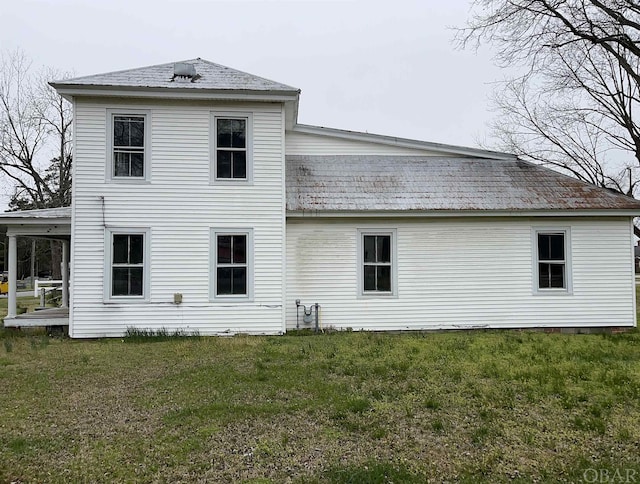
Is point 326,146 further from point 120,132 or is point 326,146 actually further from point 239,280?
point 120,132

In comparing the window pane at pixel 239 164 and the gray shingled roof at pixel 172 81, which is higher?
the gray shingled roof at pixel 172 81

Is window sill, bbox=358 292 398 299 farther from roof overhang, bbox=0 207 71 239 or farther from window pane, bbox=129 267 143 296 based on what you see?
roof overhang, bbox=0 207 71 239

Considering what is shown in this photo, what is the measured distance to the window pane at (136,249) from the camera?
38.0 ft

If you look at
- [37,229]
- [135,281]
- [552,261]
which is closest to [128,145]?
[135,281]

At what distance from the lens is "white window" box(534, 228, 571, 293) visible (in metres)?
12.8

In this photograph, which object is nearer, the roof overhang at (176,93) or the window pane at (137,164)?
the roof overhang at (176,93)

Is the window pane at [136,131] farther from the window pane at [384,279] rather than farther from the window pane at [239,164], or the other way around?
the window pane at [384,279]

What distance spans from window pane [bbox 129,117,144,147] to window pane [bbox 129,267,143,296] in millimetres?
2868

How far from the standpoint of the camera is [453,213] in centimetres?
1244

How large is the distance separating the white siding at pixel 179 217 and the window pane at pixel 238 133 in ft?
0.99

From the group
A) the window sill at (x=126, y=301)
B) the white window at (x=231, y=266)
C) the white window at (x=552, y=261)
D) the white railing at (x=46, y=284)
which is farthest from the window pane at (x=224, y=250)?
the white railing at (x=46, y=284)

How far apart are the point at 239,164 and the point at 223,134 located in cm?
Result: 79

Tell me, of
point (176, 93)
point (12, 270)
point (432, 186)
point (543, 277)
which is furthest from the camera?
point (432, 186)

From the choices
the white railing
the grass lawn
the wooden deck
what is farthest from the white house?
the white railing
